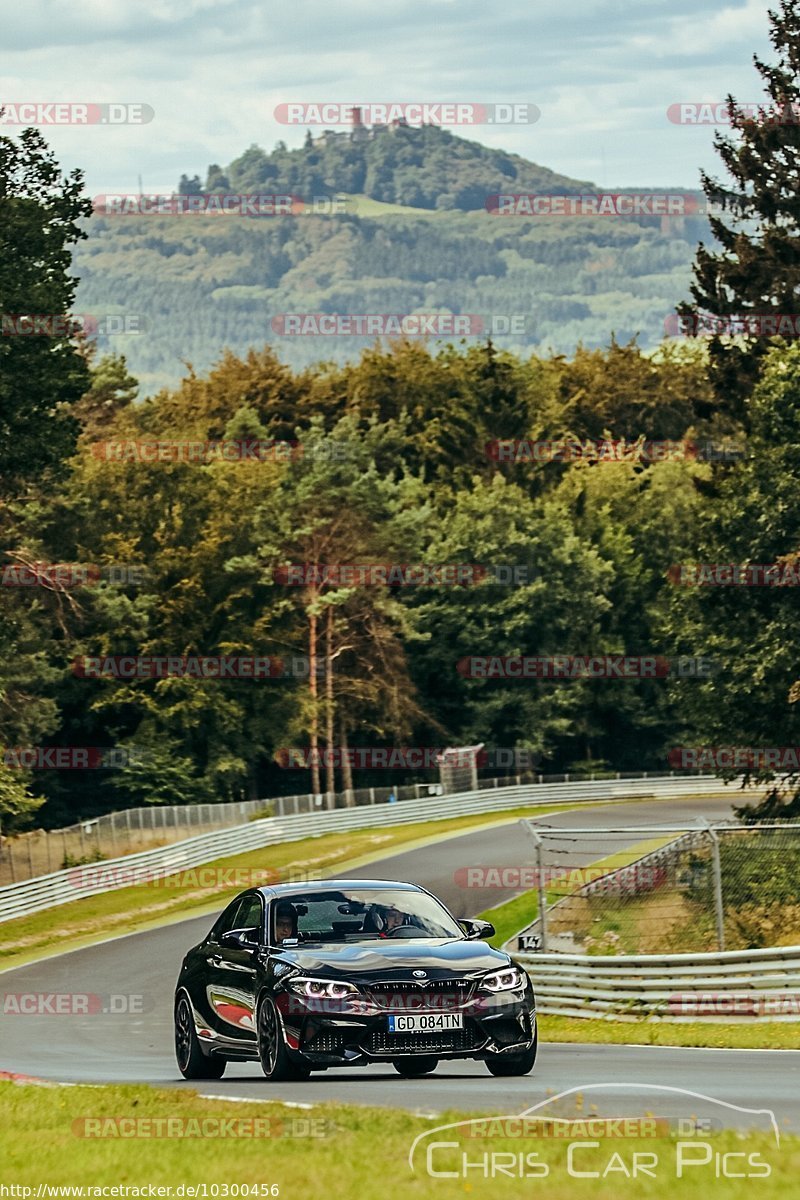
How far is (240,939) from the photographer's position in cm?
1548

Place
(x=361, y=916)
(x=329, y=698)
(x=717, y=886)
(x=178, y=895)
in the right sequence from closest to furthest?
(x=361, y=916) → (x=717, y=886) → (x=178, y=895) → (x=329, y=698)

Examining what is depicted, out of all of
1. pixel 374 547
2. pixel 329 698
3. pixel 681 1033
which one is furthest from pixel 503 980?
pixel 374 547

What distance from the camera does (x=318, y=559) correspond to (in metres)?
85.1

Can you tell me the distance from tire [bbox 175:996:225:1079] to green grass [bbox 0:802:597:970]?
86.5 ft

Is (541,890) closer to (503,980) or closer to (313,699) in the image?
(503,980)

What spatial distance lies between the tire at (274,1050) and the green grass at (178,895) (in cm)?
2821

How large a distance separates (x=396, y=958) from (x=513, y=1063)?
114 centimetres

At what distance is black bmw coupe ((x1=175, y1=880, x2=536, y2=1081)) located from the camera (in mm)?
13836

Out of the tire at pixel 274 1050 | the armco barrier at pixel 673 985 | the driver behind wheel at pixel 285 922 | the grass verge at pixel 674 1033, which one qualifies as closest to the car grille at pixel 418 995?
the tire at pixel 274 1050

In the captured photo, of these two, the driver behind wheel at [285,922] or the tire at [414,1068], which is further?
the driver behind wheel at [285,922]

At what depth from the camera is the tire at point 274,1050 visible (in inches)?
559

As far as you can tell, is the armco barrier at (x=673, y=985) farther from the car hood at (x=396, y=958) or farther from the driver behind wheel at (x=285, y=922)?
the driver behind wheel at (x=285, y=922)

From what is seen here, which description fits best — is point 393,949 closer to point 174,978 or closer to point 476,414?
point 174,978

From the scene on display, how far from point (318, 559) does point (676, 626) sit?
125 ft
